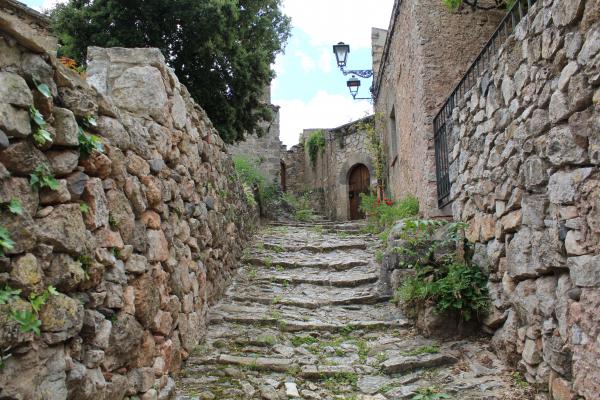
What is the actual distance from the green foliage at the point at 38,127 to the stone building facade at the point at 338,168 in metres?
10.0

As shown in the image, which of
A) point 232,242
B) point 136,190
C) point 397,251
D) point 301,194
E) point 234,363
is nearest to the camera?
point 136,190

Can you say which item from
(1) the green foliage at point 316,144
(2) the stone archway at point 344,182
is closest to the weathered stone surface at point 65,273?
(2) the stone archway at point 344,182

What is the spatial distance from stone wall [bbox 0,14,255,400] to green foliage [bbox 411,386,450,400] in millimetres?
1647

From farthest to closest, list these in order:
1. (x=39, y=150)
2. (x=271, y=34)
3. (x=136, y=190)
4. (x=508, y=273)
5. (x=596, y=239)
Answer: (x=271, y=34) < (x=508, y=273) < (x=136, y=190) < (x=596, y=239) < (x=39, y=150)

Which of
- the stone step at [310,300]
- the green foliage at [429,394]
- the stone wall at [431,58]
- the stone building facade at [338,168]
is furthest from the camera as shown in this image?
the stone building facade at [338,168]

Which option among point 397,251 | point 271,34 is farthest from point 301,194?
point 397,251

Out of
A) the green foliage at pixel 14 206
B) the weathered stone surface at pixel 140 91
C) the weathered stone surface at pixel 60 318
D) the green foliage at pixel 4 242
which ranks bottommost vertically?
the weathered stone surface at pixel 60 318

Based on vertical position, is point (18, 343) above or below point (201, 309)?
above

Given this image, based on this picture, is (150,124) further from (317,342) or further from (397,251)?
(397,251)

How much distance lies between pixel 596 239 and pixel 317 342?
2611 mm

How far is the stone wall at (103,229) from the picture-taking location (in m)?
2.06

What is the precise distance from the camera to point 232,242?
20.5ft

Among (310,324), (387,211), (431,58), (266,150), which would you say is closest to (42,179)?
(310,324)

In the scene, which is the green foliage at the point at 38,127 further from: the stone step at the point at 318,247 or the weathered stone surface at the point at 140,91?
the stone step at the point at 318,247
